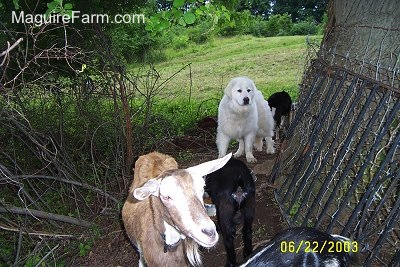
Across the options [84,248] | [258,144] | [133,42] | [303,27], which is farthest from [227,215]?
[303,27]

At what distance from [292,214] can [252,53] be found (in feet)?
59.0

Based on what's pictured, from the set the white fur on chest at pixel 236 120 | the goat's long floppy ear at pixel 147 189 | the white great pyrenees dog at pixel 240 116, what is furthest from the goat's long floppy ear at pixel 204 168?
the white fur on chest at pixel 236 120

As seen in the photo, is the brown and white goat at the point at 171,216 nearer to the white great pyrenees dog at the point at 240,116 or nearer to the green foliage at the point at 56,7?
the green foliage at the point at 56,7

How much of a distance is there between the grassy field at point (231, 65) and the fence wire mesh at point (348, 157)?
743 cm

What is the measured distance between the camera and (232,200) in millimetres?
4074

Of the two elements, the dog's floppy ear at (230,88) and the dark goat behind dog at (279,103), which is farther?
the dark goat behind dog at (279,103)

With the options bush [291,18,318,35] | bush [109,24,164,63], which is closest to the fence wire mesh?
bush [109,24,164,63]

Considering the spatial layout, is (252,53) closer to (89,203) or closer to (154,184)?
(89,203)

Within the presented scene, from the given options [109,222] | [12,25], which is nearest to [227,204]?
[109,222]

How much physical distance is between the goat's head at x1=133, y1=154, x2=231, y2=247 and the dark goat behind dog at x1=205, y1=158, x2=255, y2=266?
98 cm

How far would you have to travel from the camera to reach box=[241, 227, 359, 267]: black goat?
313 centimetres

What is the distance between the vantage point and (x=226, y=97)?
7.02 meters

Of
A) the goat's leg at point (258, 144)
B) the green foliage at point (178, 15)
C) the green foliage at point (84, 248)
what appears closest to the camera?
the green foliage at point (178, 15)

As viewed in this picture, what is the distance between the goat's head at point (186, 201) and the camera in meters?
2.69
